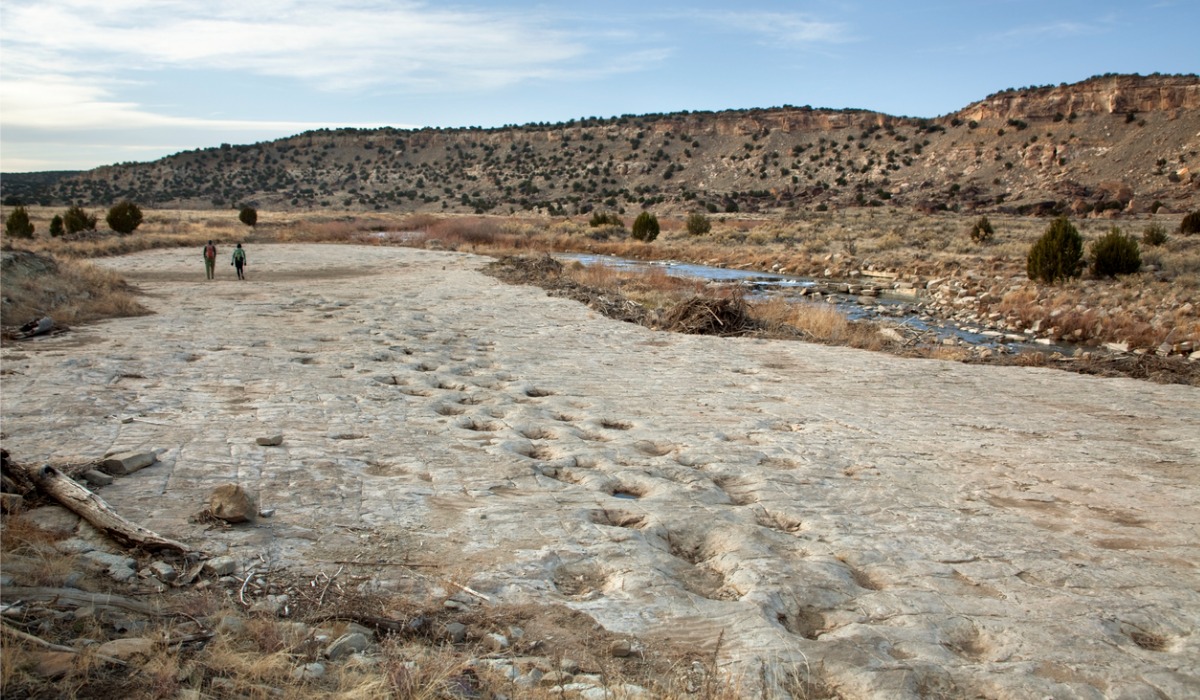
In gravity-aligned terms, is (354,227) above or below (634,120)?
below

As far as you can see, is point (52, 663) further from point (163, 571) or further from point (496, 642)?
point (496, 642)

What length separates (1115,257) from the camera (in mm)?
21594

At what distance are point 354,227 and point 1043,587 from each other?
4694cm

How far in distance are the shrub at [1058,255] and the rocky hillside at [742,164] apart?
101 ft

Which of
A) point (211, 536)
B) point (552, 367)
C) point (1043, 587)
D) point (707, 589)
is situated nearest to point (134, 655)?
point (211, 536)

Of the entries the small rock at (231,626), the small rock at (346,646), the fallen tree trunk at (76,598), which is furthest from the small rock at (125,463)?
the small rock at (346,646)

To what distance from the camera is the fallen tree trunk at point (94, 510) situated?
13.8ft

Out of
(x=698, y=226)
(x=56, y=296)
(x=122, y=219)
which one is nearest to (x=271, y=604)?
(x=56, y=296)

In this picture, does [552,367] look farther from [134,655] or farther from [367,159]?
[367,159]

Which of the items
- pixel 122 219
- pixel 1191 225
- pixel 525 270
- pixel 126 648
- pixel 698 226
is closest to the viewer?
pixel 126 648

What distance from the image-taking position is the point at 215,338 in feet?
37.1

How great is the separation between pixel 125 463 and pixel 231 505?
4.20ft

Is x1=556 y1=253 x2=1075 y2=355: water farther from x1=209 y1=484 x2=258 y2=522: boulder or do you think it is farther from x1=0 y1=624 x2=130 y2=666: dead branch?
x1=0 y1=624 x2=130 y2=666: dead branch

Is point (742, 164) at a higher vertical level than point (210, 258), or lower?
higher
